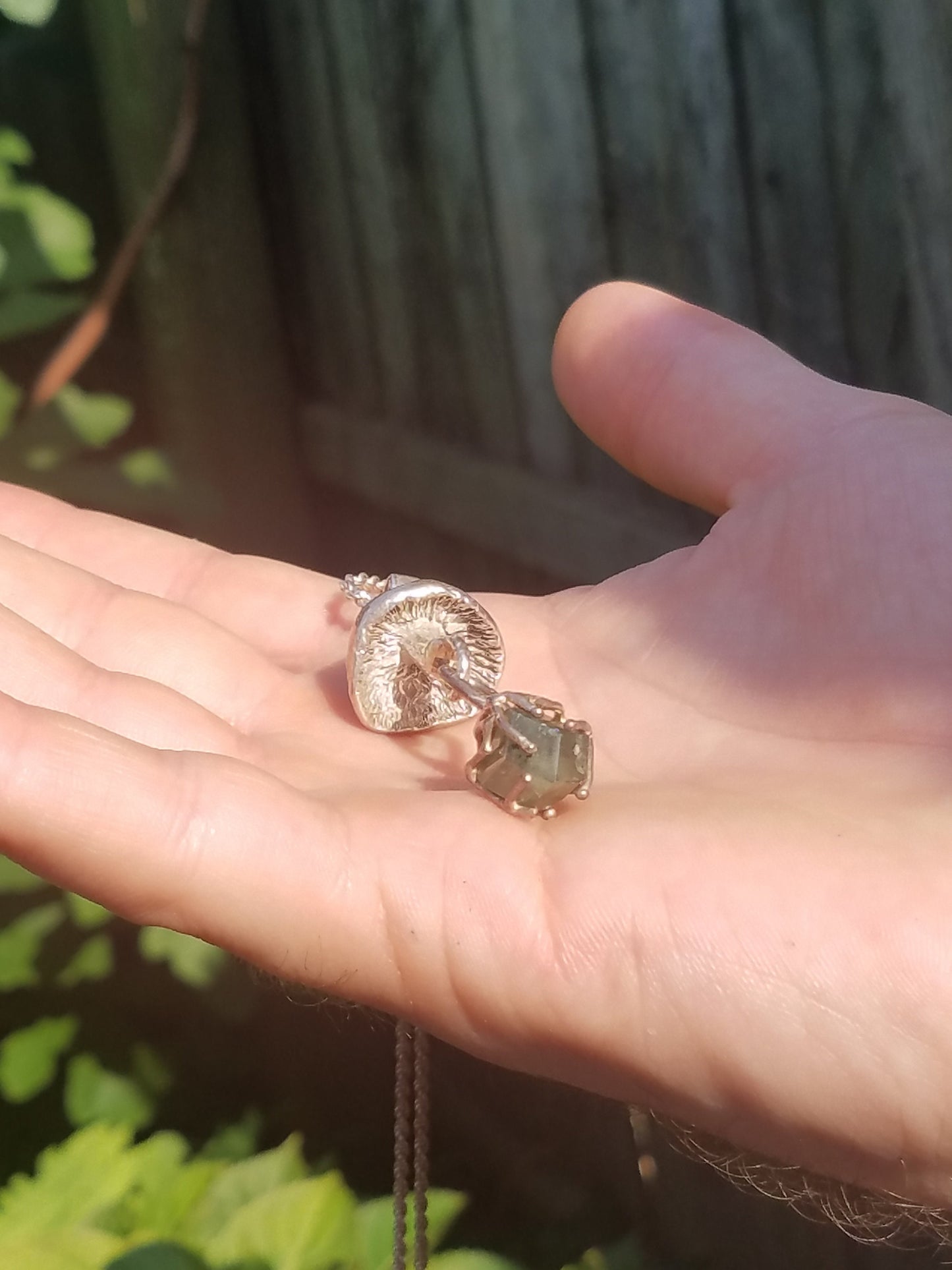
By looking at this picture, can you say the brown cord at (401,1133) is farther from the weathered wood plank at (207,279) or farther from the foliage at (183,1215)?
the weathered wood plank at (207,279)

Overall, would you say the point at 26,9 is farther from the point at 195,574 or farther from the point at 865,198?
the point at 865,198

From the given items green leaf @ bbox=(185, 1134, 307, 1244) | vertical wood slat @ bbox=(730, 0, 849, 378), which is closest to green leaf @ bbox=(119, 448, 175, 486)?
vertical wood slat @ bbox=(730, 0, 849, 378)

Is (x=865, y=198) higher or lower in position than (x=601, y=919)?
higher

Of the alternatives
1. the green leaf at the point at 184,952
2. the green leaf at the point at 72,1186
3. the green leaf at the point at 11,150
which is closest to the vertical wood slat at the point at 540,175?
the green leaf at the point at 11,150

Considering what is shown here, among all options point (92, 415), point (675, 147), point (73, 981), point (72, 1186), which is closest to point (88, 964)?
point (73, 981)

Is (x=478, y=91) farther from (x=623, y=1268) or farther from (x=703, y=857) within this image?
(x=623, y=1268)

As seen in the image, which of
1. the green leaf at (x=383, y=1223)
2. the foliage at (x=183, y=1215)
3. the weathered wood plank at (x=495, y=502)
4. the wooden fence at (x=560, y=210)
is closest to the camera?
the foliage at (x=183, y=1215)
